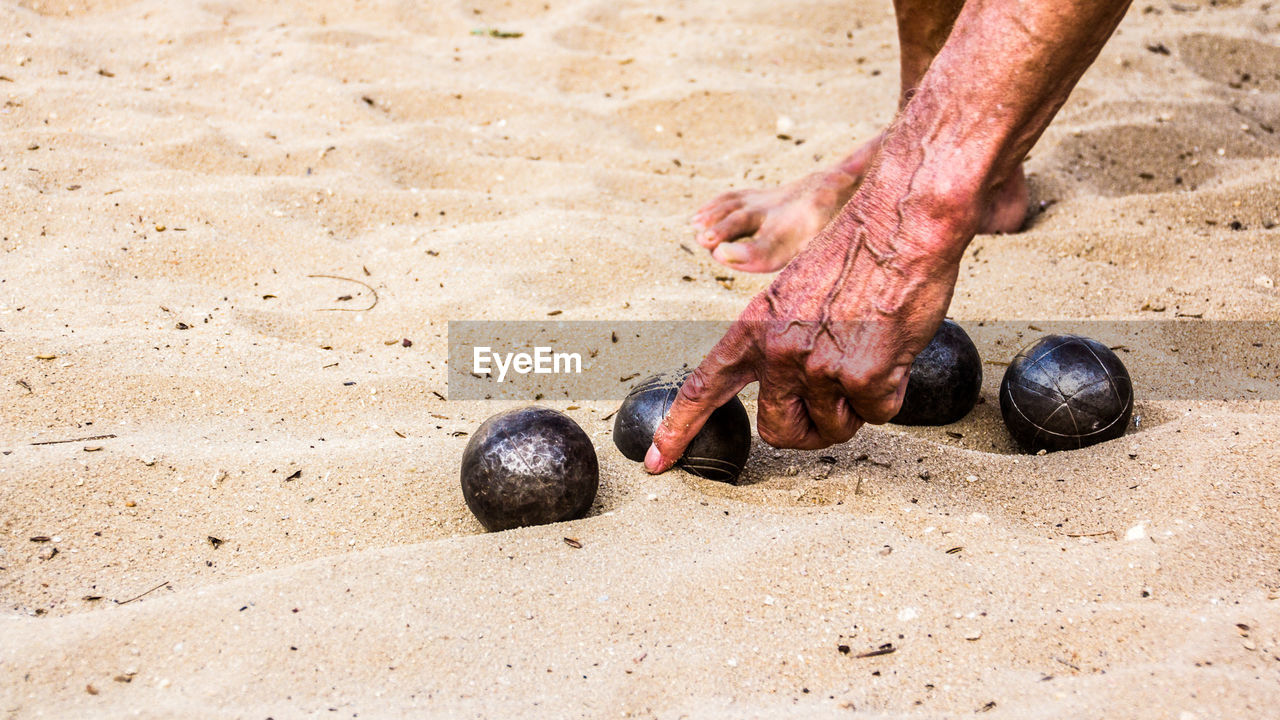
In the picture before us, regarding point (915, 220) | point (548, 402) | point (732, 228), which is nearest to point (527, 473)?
point (548, 402)

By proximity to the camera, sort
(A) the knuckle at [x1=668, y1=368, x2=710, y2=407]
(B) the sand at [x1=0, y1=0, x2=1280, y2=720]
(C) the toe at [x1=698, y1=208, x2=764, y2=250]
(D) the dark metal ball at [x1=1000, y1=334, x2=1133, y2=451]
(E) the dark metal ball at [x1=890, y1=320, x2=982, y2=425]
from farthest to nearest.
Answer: (C) the toe at [x1=698, y1=208, x2=764, y2=250], (E) the dark metal ball at [x1=890, y1=320, x2=982, y2=425], (D) the dark metal ball at [x1=1000, y1=334, x2=1133, y2=451], (A) the knuckle at [x1=668, y1=368, x2=710, y2=407], (B) the sand at [x1=0, y1=0, x2=1280, y2=720]

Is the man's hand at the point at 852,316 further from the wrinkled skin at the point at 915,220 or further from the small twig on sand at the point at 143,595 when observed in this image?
the small twig on sand at the point at 143,595

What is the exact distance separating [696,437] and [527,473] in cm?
50

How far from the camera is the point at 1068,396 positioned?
2.95 metres

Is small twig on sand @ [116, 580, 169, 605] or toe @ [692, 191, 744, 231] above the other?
toe @ [692, 191, 744, 231]

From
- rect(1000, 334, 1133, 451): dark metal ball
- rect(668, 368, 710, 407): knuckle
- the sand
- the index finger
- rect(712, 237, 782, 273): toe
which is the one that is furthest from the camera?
rect(712, 237, 782, 273): toe

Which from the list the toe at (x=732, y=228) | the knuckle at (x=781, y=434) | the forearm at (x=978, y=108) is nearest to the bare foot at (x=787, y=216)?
the toe at (x=732, y=228)

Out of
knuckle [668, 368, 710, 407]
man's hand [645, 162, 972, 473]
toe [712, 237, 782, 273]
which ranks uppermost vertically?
man's hand [645, 162, 972, 473]

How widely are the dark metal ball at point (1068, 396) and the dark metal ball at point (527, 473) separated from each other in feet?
4.47

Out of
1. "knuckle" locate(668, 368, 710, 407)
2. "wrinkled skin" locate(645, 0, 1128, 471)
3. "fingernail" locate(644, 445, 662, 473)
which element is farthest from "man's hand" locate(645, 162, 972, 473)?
"fingernail" locate(644, 445, 662, 473)

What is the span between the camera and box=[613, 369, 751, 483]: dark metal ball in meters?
2.78

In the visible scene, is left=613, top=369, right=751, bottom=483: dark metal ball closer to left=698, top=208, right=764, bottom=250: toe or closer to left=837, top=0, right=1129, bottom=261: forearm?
left=837, top=0, right=1129, bottom=261: forearm

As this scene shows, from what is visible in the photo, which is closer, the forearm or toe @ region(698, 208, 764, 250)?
the forearm

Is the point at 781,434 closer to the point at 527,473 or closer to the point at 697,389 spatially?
the point at 697,389
